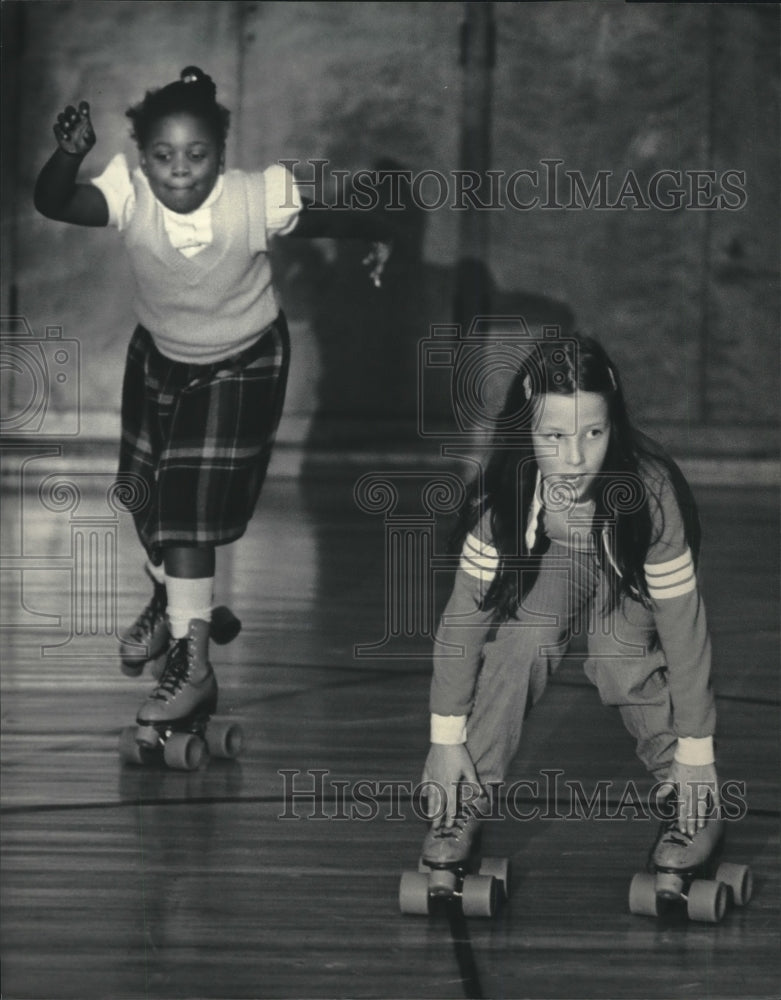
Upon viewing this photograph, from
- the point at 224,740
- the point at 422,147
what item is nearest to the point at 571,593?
the point at 224,740

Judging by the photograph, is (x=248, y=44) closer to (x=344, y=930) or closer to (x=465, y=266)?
(x=465, y=266)

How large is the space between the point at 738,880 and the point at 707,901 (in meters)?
0.08

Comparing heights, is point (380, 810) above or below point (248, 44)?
below

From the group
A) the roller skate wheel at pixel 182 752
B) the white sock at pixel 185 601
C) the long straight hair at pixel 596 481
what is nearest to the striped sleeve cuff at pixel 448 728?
the long straight hair at pixel 596 481

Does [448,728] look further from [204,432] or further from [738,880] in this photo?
[204,432]

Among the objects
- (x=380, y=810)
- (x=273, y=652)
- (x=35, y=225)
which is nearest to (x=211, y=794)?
(x=380, y=810)

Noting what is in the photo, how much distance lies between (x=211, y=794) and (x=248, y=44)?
5368 millimetres

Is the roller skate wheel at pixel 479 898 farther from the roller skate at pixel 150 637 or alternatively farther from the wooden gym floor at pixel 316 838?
the roller skate at pixel 150 637

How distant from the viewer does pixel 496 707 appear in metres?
2.13

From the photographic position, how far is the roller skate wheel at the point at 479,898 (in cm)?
198

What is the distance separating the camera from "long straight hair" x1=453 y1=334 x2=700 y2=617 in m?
2.03

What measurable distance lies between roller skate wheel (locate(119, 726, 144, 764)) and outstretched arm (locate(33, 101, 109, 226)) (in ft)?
2.68

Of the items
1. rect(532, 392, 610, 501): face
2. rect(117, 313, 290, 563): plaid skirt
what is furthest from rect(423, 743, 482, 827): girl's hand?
rect(117, 313, 290, 563): plaid skirt

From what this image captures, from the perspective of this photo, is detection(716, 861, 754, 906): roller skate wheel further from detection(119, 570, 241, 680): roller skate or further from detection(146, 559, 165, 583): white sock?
detection(146, 559, 165, 583): white sock
